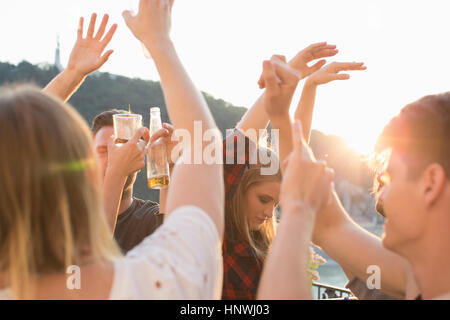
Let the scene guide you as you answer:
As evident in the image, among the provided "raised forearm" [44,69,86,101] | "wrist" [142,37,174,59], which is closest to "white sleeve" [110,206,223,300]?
"wrist" [142,37,174,59]

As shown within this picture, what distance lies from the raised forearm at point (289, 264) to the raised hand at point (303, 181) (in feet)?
0.16

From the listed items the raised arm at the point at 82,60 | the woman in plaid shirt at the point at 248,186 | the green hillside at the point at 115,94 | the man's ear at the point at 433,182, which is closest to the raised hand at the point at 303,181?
the man's ear at the point at 433,182

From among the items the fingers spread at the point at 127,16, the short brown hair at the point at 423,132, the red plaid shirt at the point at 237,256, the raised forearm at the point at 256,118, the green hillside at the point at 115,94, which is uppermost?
the green hillside at the point at 115,94

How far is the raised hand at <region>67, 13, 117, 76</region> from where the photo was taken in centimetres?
280

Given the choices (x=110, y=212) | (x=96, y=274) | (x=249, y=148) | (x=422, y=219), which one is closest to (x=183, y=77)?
(x=96, y=274)

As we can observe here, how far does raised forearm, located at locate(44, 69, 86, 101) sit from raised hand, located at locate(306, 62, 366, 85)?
131 cm

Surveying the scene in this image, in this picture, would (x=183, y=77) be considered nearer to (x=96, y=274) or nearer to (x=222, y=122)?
(x=96, y=274)

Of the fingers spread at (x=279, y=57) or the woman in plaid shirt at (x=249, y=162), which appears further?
the woman in plaid shirt at (x=249, y=162)

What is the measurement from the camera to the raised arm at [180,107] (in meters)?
1.37

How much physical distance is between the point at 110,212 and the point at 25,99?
1.45 metres

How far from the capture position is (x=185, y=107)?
1437 millimetres

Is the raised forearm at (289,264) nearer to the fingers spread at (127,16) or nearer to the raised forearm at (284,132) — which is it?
the raised forearm at (284,132)

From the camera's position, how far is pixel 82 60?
2.83 meters

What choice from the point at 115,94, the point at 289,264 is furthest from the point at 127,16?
the point at 115,94
